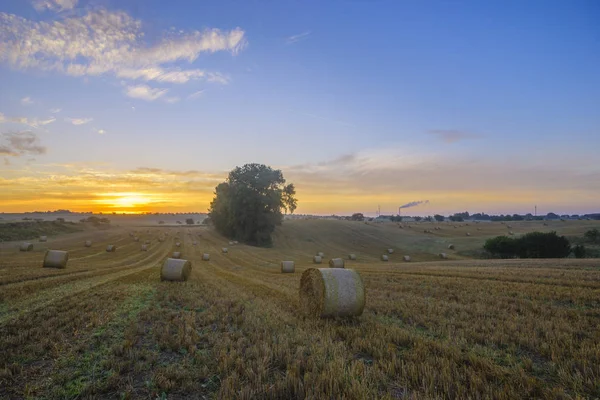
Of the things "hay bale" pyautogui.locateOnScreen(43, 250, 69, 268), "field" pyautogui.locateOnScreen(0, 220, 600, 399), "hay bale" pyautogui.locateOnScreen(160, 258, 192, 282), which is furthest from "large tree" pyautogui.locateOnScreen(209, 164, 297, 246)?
"field" pyautogui.locateOnScreen(0, 220, 600, 399)

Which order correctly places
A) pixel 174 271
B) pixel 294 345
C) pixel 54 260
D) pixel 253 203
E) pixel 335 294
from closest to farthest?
pixel 294 345 → pixel 335 294 → pixel 174 271 → pixel 54 260 → pixel 253 203

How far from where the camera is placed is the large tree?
56.1 m

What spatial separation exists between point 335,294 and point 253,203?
4850 cm

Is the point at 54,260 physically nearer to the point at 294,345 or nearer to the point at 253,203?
the point at 294,345

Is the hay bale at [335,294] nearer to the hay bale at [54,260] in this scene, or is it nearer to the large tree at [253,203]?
the hay bale at [54,260]

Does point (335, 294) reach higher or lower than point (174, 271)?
higher

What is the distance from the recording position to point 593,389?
437 cm

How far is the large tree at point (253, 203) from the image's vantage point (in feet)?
184

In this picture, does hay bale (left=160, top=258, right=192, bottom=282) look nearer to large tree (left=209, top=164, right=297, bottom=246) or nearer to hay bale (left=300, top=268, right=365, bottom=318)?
hay bale (left=300, top=268, right=365, bottom=318)

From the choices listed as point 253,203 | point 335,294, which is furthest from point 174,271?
point 253,203

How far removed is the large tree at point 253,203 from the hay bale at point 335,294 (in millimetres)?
47019

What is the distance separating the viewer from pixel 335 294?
8.73 metres

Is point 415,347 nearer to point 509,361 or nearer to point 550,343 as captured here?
point 509,361

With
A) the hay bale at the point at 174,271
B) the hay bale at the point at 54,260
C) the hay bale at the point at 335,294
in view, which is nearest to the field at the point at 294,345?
the hay bale at the point at 335,294
